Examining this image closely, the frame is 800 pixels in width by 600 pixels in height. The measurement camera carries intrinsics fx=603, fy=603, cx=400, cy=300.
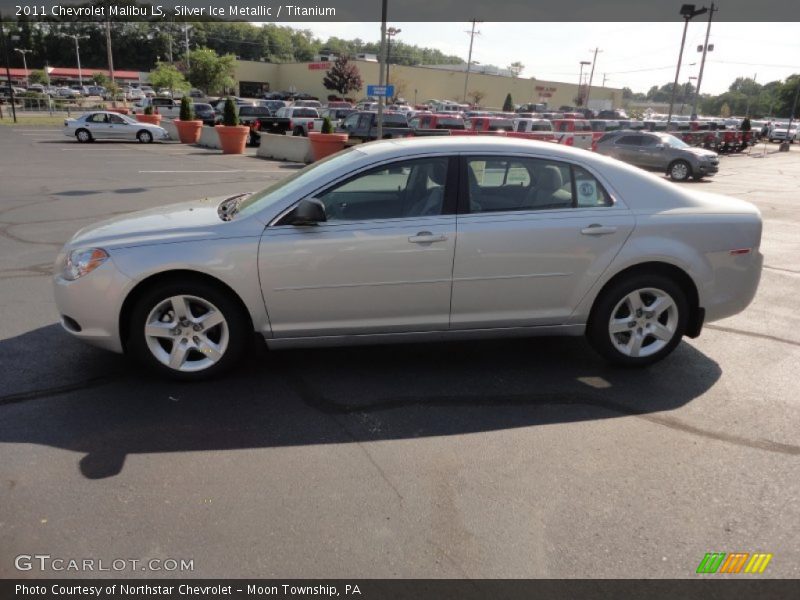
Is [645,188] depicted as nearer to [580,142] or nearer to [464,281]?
Answer: [464,281]

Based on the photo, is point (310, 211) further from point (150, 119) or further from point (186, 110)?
point (150, 119)

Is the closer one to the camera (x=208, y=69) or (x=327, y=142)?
(x=327, y=142)

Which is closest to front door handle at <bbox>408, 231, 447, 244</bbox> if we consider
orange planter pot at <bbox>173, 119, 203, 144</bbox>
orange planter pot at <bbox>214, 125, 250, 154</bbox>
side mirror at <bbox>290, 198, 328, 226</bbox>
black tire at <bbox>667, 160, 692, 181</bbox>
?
side mirror at <bbox>290, 198, 328, 226</bbox>

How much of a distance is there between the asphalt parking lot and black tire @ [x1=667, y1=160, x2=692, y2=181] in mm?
16068

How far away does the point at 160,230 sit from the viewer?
161 inches

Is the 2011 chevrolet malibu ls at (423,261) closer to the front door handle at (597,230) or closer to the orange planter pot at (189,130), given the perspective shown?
the front door handle at (597,230)

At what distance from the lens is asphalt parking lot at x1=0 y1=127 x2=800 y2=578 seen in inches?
105

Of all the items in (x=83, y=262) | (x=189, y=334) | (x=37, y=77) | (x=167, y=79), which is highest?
(x=37, y=77)

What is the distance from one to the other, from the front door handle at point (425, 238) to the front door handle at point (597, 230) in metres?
1.00

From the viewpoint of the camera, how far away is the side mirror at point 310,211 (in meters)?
3.86

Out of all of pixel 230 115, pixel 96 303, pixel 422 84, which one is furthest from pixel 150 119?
pixel 422 84

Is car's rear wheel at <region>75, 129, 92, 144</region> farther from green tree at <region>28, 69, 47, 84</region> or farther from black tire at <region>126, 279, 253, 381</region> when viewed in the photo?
green tree at <region>28, 69, 47, 84</region>

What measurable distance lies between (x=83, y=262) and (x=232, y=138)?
20.3m

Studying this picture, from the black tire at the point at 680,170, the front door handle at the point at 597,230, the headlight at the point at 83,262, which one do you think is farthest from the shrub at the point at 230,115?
the front door handle at the point at 597,230
